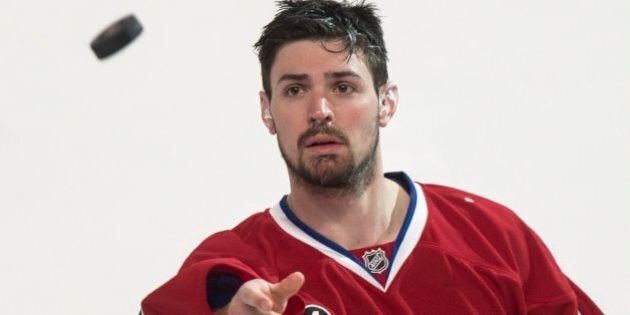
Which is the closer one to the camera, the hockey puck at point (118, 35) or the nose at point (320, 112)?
the nose at point (320, 112)

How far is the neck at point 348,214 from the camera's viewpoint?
191cm

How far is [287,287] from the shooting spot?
150 centimetres

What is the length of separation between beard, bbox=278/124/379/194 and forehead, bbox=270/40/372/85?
109 mm

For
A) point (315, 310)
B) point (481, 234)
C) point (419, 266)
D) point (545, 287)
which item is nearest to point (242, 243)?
point (315, 310)

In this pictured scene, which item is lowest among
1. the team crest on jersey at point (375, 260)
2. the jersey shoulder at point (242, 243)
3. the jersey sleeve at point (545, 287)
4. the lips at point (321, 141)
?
the jersey sleeve at point (545, 287)

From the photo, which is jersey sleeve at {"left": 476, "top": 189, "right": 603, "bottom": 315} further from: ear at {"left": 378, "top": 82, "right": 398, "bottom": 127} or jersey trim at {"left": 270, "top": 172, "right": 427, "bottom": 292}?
ear at {"left": 378, "top": 82, "right": 398, "bottom": 127}

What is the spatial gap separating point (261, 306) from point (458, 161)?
3.13ft

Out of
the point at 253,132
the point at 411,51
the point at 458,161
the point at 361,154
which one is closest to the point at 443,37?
the point at 411,51

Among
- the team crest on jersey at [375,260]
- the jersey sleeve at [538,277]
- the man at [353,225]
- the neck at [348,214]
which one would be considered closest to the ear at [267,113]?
the man at [353,225]

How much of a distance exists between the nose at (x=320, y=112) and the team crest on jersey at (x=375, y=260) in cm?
25

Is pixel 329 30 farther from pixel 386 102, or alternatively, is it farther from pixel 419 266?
pixel 419 266

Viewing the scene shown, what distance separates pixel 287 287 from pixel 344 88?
1.60 ft

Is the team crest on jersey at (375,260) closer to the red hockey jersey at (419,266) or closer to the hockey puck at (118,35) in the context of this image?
the red hockey jersey at (419,266)

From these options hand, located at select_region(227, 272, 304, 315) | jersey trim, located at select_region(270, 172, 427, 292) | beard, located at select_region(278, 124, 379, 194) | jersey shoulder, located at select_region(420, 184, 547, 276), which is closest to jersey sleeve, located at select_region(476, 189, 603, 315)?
jersey shoulder, located at select_region(420, 184, 547, 276)
